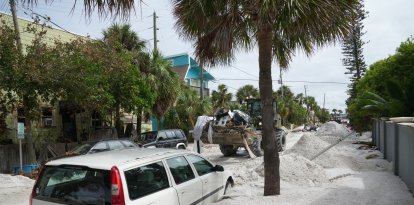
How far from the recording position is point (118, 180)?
16.3 feet

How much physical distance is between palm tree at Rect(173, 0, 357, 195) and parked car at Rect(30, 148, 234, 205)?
79.3 inches

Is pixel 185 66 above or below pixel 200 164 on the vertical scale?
above

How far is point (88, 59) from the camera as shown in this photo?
16625mm

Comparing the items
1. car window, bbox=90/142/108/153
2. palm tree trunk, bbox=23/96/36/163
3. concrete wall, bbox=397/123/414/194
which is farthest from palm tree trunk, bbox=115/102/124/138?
concrete wall, bbox=397/123/414/194

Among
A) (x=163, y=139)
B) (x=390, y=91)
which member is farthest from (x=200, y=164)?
(x=163, y=139)

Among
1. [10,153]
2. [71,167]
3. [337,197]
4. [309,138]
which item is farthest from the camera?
[309,138]

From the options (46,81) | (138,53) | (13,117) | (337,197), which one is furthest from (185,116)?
(337,197)

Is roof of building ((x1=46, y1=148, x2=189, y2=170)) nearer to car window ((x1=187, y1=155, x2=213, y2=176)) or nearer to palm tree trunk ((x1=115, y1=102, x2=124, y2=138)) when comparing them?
car window ((x1=187, y1=155, x2=213, y2=176))

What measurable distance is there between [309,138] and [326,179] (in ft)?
22.6

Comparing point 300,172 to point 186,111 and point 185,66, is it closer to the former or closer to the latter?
point 186,111

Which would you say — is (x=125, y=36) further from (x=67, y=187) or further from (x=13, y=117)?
(x=67, y=187)

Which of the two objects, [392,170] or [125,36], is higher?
[125,36]

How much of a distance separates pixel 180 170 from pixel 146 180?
96 cm

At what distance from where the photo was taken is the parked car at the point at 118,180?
5.00 meters
